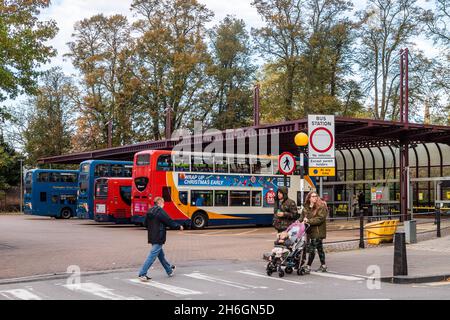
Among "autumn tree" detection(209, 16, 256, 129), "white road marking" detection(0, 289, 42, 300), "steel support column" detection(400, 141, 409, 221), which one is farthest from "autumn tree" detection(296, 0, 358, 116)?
"white road marking" detection(0, 289, 42, 300)

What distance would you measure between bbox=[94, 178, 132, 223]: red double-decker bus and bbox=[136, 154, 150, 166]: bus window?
474 centimetres

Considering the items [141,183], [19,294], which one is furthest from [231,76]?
[19,294]

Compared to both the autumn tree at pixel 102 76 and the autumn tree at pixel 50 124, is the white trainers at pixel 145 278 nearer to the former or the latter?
the autumn tree at pixel 102 76

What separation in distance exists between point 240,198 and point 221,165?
2.04 meters

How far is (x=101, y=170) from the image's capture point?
37.3 meters

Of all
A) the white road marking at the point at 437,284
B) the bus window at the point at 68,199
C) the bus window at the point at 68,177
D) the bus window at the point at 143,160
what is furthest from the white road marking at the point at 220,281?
the bus window at the point at 68,199

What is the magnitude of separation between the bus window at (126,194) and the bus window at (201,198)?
580 centimetres

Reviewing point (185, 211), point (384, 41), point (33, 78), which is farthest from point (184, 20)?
point (33, 78)

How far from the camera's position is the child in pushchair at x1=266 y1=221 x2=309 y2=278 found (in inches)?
484

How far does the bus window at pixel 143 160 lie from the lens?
1136 inches

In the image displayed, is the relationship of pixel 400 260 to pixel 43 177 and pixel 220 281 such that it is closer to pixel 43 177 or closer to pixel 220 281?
pixel 220 281

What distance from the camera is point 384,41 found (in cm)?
4600
